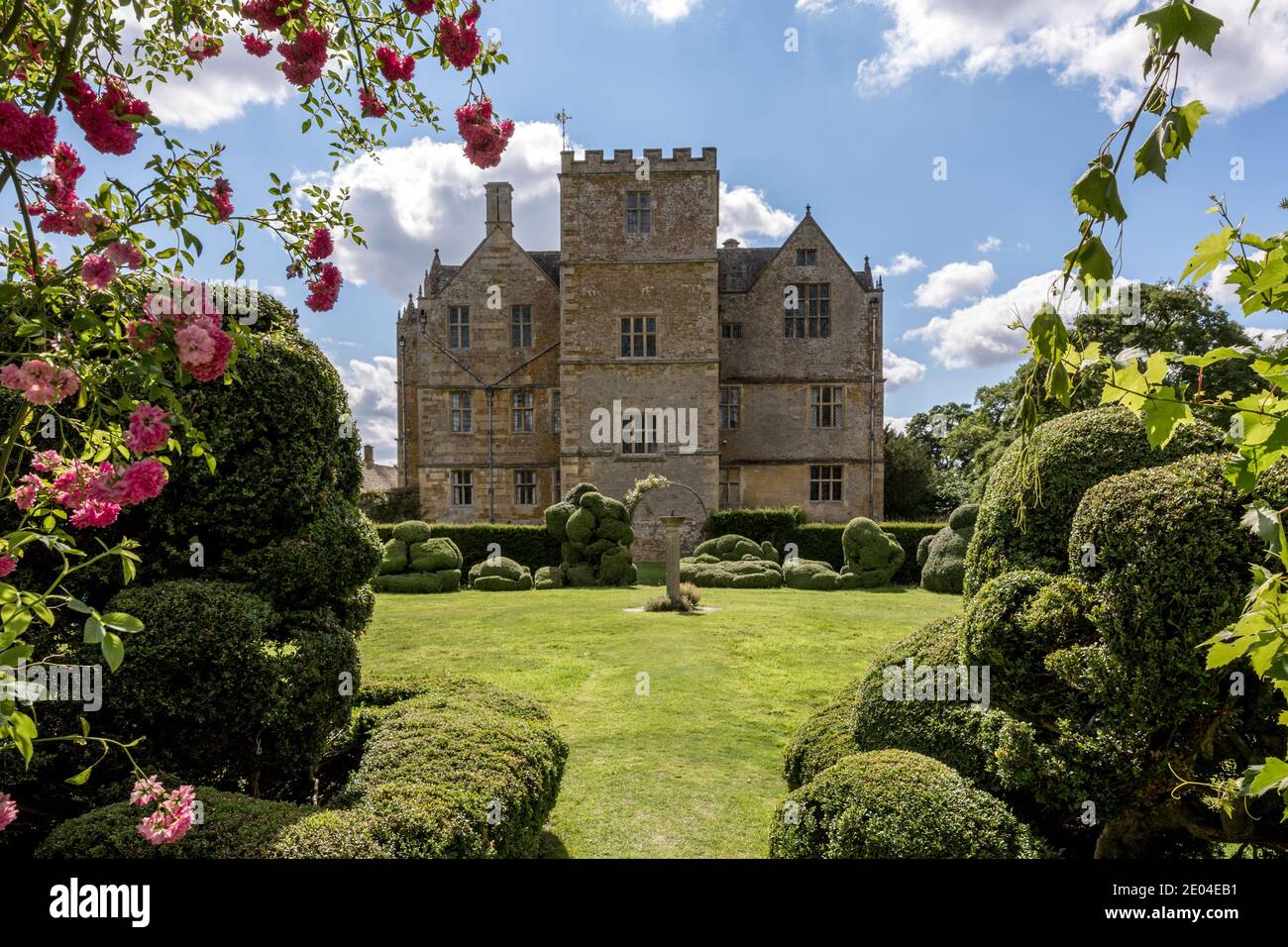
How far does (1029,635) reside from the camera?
3.90 m

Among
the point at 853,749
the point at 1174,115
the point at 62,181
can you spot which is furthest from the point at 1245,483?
the point at 853,749

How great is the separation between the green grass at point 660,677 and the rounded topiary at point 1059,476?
255 centimetres

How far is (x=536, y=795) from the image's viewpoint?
15.8 ft

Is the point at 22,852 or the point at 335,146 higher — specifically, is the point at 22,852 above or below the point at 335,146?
below

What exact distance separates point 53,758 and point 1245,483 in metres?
5.34

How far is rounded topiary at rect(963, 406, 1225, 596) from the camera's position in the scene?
4156mm

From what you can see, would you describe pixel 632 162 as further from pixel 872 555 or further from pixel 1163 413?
pixel 1163 413

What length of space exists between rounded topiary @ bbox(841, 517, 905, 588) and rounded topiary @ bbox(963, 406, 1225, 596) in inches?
683

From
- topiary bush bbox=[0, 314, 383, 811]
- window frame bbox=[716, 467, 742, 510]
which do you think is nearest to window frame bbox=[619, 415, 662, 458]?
window frame bbox=[716, 467, 742, 510]

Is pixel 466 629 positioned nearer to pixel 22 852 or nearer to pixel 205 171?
pixel 22 852

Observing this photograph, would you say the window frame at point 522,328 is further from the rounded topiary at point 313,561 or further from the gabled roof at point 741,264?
the rounded topiary at point 313,561

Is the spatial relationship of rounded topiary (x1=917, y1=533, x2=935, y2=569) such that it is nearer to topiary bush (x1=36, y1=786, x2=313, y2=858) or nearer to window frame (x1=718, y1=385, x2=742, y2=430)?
window frame (x1=718, y1=385, x2=742, y2=430)

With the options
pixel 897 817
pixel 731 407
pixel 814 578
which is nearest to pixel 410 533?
pixel 814 578

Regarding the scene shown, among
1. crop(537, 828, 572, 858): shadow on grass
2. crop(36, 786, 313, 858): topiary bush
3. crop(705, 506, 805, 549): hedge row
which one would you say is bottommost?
crop(537, 828, 572, 858): shadow on grass
